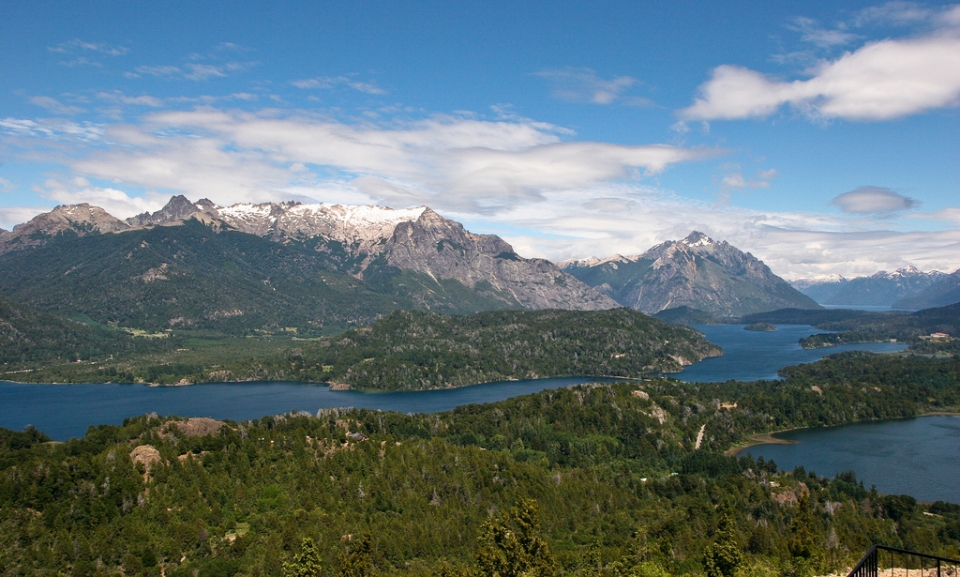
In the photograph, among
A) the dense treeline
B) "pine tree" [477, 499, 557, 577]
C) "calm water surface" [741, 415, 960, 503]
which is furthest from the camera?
"calm water surface" [741, 415, 960, 503]

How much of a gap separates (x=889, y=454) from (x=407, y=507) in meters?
102

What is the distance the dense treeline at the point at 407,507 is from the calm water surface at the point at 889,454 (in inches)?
493

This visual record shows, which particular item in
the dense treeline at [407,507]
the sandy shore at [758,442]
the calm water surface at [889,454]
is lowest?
the sandy shore at [758,442]

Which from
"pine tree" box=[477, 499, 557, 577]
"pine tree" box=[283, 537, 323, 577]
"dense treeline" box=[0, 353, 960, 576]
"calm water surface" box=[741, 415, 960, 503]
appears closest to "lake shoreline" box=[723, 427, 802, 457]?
"calm water surface" box=[741, 415, 960, 503]

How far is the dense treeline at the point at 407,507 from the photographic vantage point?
63719mm

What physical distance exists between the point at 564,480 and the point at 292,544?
1768 inches

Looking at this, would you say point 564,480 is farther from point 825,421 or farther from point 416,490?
point 825,421

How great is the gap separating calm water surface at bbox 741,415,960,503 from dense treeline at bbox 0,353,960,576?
41.1ft

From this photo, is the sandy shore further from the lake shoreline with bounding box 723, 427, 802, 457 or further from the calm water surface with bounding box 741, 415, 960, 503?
the calm water surface with bounding box 741, 415, 960, 503

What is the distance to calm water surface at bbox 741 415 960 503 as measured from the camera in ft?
360

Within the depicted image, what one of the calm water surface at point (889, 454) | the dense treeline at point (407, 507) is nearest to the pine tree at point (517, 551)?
the dense treeline at point (407, 507)

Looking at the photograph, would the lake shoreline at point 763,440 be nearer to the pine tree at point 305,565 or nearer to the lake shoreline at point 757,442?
the lake shoreline at point 757,442

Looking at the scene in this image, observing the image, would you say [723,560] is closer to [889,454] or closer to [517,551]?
[517,551]

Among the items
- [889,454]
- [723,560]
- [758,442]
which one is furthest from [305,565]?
[889,454]
